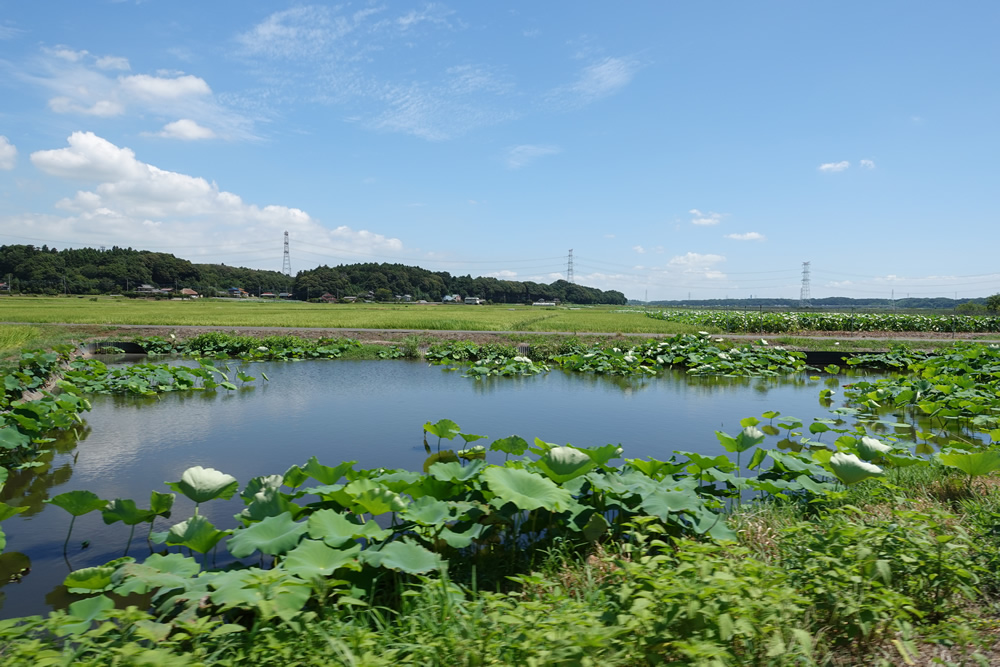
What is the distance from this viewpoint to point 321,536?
293 cm

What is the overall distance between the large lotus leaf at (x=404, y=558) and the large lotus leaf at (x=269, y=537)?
1.39ft

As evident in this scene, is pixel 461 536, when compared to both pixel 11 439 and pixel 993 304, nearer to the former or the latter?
pixel 11 439

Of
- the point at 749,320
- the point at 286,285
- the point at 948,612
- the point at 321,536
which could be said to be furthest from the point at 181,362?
the point at 286,285

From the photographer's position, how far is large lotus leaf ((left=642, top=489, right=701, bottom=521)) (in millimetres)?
3302

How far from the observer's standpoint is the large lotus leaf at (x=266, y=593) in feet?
7.39

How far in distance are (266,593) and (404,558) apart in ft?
2.52

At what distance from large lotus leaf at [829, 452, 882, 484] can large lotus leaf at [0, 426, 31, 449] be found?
736 cm

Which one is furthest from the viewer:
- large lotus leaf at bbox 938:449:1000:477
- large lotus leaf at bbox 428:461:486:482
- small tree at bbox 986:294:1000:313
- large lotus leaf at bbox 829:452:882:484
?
small tree at bbox 986:294:1000:313

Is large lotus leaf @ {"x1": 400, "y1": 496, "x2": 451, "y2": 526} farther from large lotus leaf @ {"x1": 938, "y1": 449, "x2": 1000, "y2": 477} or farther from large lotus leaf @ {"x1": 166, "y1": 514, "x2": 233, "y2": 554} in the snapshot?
large lotus leaf @ {"x1": 938, "y1": 449, "x2": 1000, "y2": 477}

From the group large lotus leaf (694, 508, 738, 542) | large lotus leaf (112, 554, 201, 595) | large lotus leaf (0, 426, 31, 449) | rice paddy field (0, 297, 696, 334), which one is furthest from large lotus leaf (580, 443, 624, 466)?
rice paddy field (0, 297, 696, 334)

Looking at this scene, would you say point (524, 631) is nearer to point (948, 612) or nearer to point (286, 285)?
point (948, 612)

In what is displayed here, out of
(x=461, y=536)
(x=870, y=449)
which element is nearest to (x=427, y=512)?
(x=461, y=536)

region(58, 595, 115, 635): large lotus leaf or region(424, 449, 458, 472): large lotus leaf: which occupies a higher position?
region(58, 595, 115, 635): large lotus leaf

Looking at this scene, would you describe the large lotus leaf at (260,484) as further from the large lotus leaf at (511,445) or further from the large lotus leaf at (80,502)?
the large lotus leaf at (511,445)
